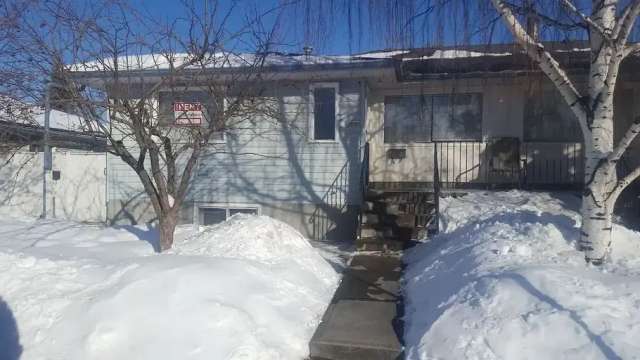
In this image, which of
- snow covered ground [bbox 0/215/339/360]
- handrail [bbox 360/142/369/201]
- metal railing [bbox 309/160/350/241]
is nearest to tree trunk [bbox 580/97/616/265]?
snow covered ground [bbox 0/215/339/360]

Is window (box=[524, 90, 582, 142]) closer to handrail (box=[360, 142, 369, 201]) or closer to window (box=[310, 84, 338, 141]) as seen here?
handrail (box=[360, 142, 369, 201])

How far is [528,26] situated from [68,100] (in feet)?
17.3

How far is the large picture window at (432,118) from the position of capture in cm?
1096

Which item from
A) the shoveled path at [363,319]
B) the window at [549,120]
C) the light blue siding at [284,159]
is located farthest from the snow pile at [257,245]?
the window at [549,120]

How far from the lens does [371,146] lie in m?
11.2

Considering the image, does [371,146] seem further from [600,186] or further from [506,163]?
[600,186]

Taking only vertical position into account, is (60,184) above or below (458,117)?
below

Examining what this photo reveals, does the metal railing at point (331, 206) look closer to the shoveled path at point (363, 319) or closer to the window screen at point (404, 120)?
the window screen at point (404, 120)

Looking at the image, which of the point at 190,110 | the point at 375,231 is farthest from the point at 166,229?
the point at 375,231

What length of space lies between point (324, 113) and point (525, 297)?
704 cm

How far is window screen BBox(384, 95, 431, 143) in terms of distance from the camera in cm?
1119

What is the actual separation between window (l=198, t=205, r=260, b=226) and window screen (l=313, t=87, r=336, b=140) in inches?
90.1

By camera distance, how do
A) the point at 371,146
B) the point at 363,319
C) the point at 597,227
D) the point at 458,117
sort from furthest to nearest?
the point at 371,146
the point at 458,117
the point at 363,319
the point at 597,227

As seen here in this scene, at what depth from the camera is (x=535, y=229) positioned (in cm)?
549
